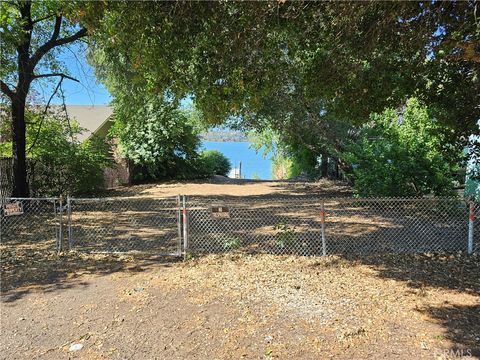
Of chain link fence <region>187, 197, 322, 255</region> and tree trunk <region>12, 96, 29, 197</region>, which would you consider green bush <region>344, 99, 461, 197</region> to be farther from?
tree trunk <region>12, 96, 29, 197</region>

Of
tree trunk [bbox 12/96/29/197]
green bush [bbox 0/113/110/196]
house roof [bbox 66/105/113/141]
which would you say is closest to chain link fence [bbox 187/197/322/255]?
tree trunk [bbox 12/96/29/197]

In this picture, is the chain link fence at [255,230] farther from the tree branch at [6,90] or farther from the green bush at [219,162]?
the green bush at [219,162]

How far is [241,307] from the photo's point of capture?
456 cm

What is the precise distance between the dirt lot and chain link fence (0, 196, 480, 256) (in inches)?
18.5

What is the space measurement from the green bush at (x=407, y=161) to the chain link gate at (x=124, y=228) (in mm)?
5347

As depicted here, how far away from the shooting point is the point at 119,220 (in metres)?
9.88

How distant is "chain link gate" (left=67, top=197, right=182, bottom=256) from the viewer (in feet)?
22.7

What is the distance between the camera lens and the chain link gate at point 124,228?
6.92 m

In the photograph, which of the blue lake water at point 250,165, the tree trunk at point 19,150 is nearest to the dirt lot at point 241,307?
the tree trunk at point 19,150

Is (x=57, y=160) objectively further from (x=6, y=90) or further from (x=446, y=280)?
(x=446, y=280)

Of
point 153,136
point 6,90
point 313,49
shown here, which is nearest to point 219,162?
point 153,136

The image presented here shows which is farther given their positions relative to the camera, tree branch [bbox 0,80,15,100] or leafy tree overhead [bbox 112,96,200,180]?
leafy tree overhead [bbox 112,96,200,180]

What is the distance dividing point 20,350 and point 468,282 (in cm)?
525

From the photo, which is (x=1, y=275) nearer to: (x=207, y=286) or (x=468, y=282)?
(x=207, y=286)
